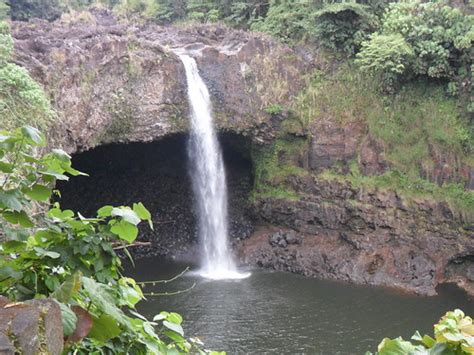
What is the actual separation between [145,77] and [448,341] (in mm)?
15181

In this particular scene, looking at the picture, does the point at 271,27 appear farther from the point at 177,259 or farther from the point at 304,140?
the point at 177,259

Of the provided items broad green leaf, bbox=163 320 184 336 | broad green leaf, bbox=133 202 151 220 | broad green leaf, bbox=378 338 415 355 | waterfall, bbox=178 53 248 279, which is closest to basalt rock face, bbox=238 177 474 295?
waterfall, bbox=178 53 248 279

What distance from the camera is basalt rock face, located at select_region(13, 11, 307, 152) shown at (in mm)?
14289

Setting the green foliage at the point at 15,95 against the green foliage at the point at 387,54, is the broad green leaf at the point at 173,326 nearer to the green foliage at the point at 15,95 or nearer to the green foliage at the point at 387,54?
the green foliage at the point at 15,95

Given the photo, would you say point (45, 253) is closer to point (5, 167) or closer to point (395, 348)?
point (5, 167)

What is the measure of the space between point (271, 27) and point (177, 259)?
31.2 ft

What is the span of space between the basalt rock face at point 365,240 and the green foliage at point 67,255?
14277 millimetres

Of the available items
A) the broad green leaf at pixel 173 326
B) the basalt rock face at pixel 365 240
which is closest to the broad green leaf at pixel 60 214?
the broad green leaf at pixel 173 326

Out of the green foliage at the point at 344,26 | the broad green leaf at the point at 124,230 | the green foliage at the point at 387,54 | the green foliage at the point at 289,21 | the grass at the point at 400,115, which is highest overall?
the green foliage at the point at 289,21

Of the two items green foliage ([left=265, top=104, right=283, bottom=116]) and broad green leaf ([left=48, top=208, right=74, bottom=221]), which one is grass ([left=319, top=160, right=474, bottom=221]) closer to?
green foliage ([left=265, top=104, right=283, bottom=116])

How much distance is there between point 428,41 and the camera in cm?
1625

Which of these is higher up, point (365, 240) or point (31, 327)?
point (31, 327)

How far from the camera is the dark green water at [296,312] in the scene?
11.6m

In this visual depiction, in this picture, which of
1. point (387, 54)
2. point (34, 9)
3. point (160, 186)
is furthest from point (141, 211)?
point (34, 9)
